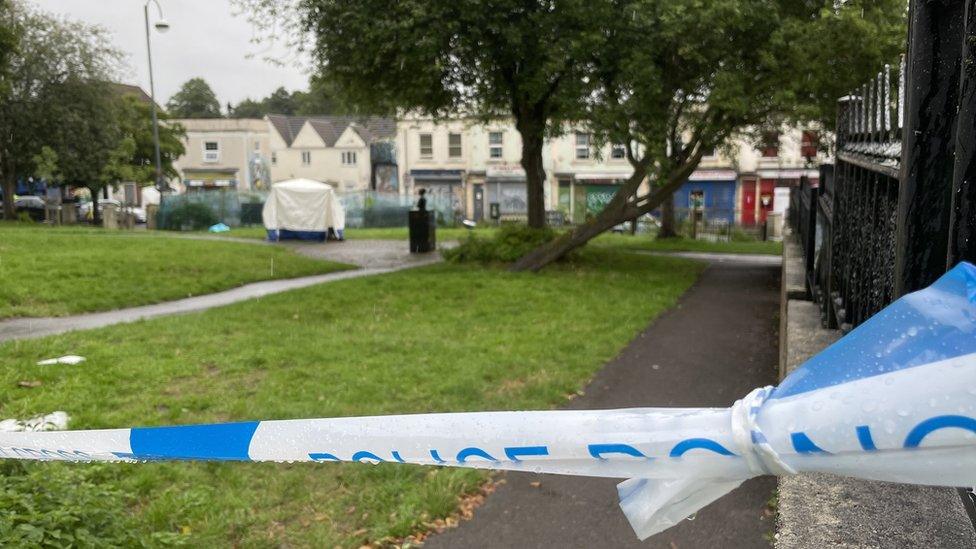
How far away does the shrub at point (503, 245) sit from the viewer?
16219 mm

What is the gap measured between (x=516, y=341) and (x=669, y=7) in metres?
6.98

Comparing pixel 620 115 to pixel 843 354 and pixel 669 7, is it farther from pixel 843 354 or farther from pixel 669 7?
pixel 843 354

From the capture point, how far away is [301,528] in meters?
3.77

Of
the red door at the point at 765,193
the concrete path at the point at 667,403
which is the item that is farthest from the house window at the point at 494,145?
the concrete path at the point at 667,403

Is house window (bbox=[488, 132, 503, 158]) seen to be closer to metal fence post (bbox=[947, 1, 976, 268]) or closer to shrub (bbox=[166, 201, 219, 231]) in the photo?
shrub (bbox=[166, 201, 219, 231])

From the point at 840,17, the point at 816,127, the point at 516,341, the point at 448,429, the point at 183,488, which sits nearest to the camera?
the point at 448,429

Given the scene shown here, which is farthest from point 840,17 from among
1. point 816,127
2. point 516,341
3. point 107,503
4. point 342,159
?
point 342,159

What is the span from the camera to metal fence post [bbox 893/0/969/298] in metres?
1.97

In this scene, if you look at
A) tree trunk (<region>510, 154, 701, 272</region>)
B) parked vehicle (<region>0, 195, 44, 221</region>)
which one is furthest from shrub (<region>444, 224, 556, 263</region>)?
parked vehicle (<region>0, 195, 44, 221</region>)

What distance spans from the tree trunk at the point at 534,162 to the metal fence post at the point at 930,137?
14367mm

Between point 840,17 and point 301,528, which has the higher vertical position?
point 840,17

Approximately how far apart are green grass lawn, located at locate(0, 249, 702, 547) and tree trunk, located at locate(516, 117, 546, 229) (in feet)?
15.4

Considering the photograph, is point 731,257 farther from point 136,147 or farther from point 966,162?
point 136,147

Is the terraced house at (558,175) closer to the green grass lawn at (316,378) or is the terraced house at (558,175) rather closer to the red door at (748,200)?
the red door at (748,200)
